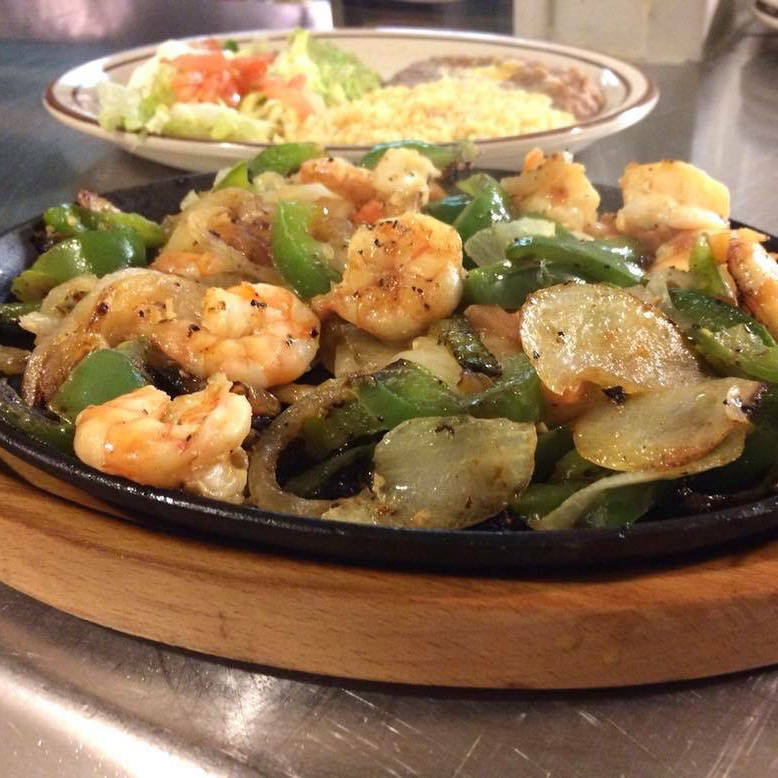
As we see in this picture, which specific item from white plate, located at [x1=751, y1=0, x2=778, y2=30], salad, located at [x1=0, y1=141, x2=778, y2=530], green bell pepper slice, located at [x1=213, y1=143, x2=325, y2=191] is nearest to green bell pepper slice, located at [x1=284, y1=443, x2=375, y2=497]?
salad, located at [x1=0, y1=141, x2=778, y2=530]

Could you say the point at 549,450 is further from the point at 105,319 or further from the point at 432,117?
the point at 432,117

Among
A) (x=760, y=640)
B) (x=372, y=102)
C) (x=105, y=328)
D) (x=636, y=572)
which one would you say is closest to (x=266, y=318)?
(x=105, y=328)

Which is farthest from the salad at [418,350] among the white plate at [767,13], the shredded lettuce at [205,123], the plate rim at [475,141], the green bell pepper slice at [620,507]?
the white plate at [767,13]

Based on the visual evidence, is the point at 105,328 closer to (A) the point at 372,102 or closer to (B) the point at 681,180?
(B) the point at 681,180

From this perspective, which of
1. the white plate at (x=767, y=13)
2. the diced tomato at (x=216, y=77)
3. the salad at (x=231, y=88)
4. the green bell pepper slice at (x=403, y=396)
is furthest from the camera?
the white plate at (x=767, y=13)

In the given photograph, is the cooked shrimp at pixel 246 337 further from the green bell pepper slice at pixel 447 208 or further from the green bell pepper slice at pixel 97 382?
the green bell pepper slice at pixel 447 208

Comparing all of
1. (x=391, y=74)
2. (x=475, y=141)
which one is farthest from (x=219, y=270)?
(x=391, y=74)
